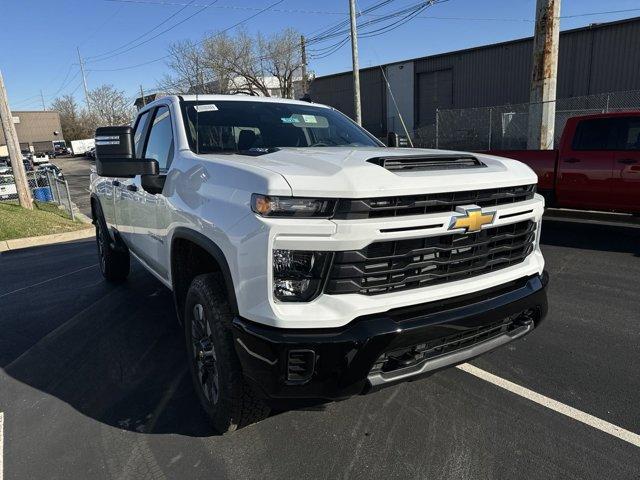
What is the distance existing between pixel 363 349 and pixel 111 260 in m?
4.45

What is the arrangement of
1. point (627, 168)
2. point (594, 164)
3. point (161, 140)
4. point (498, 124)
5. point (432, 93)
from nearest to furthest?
point (161, 140) < point (627, 168) < point (594, 164) < point (498, 124) < point (432, 93)

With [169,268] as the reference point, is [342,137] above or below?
above

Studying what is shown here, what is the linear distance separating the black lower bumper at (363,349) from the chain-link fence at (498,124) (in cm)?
1627

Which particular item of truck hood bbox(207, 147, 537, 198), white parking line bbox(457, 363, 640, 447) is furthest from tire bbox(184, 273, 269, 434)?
white parking line bbox(457, 363, 640, 447)

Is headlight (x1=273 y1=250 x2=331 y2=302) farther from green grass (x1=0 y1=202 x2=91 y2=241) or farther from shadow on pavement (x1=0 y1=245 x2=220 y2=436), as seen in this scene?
green grass (x1=0 y1=202 x2=91 y2=241)

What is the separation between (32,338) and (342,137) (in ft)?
10.7

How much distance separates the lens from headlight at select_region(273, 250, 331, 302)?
7.07 ft

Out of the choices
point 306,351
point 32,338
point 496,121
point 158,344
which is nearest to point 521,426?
point 306,351

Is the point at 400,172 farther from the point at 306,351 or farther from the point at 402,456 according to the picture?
the point at 402,456

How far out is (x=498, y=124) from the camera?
21953 millimetres

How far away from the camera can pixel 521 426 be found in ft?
9.00

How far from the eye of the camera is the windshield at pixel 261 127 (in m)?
3.41

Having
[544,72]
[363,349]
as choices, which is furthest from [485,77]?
[363,349]

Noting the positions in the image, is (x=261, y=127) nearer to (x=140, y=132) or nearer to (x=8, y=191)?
(x=140, y=132)
